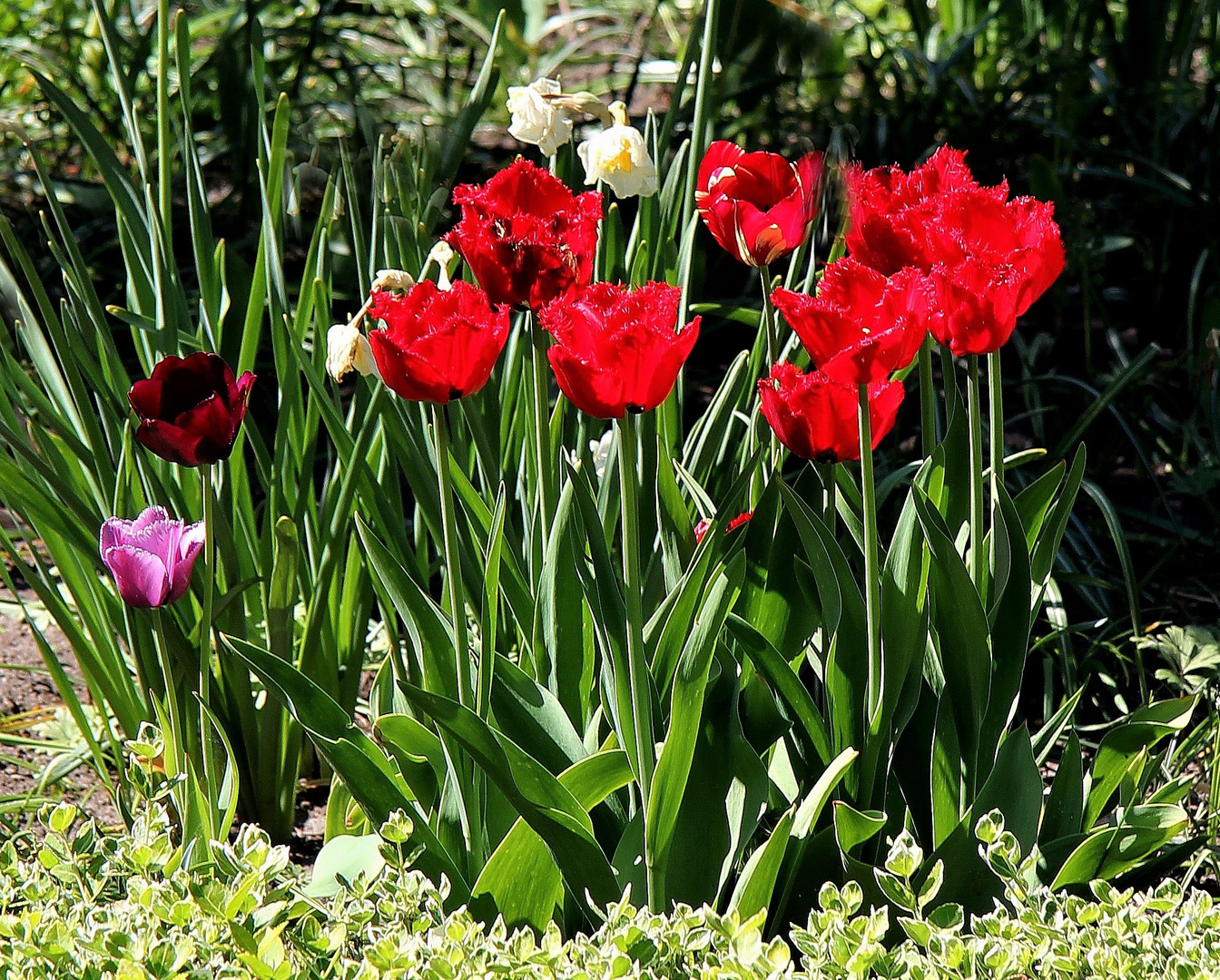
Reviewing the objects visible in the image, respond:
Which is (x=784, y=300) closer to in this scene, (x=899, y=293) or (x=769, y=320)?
(x=899, y=293)

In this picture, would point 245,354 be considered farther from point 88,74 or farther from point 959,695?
point 88,74

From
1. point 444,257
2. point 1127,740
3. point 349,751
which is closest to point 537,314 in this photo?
point 444,257

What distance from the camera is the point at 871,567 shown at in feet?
3.10

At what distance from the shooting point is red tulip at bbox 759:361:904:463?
2.97 feet

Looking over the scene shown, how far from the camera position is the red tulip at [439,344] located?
85 cm

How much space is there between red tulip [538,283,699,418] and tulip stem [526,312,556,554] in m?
0.11

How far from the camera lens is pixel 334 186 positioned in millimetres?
1369

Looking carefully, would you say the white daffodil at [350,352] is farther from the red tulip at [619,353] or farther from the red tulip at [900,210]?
the red tulip at [900,210]

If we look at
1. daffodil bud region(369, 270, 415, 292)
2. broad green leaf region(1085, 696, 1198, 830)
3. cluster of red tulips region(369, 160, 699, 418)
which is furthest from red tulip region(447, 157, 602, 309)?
broad green leaf region(1085, 696, 1198, 830)

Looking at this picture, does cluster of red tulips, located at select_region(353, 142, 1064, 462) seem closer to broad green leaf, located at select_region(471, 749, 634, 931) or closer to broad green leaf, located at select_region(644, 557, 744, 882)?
broad green leaf, located at select_region(644, 557, 744, 882)

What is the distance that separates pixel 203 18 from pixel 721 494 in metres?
2.78

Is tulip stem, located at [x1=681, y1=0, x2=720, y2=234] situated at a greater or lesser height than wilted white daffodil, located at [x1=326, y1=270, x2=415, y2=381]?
greater

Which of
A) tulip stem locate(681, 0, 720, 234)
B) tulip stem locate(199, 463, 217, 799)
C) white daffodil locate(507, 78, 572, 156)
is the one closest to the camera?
tulip stem locate(199, 463, 217, 799)

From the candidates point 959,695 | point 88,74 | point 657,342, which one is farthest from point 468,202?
point 88,74
